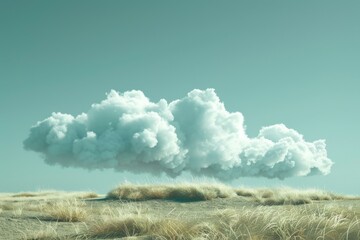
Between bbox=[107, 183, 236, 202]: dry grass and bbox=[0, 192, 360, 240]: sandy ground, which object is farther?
bbox=[107, 183, 236, 202]: dry grass

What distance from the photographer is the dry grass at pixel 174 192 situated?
13.3 metres

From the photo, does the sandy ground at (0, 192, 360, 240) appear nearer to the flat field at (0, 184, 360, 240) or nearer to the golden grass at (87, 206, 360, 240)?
the flat field at (0, 184, 360, 240)

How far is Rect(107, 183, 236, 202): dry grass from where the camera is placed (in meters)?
13.3

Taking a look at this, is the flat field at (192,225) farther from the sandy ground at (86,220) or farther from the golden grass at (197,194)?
the golden grass at (197,194)

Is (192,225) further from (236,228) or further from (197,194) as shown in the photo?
(197,194)

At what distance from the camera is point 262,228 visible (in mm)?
6020

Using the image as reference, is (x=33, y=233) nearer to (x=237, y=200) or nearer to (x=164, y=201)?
(x=164, y=201)

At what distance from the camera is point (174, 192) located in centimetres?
1345

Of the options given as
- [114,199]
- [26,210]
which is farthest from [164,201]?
[26,210]

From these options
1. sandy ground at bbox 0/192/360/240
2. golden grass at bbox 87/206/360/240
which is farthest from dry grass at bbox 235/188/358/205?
golden grass at bbox 87/206/360/240

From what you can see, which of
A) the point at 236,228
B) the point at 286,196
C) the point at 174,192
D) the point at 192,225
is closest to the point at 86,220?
the point at 192,225

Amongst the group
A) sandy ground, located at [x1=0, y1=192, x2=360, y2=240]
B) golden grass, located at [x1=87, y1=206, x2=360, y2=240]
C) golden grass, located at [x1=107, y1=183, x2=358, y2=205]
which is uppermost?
golden grass, located at [x1=107, y1=183, x2=358, y2=205]

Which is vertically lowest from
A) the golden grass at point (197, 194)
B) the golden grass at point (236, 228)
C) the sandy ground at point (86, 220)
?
the golden grass at point (236, 228)

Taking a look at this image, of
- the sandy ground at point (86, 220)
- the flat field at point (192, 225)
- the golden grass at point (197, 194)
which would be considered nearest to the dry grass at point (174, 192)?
the golden grass at point (197, 194)
